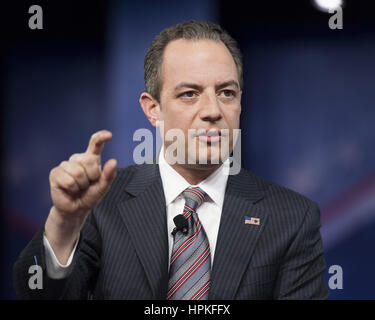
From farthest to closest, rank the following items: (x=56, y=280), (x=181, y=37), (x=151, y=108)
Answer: (x=151, y=108) → (x=181, y=37) → (x=56, y=280)

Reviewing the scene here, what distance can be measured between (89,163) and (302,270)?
949mm

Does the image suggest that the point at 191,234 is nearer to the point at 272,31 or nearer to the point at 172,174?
the point at 172,174

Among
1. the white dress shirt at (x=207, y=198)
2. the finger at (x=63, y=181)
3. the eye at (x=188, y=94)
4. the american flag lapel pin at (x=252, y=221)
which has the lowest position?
the american flag lapel pin at (x=252, y=221)

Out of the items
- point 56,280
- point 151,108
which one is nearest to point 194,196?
point 151,108

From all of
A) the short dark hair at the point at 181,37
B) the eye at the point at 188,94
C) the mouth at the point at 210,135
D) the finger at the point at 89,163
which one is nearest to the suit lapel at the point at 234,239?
the mouth at the point at 210,135

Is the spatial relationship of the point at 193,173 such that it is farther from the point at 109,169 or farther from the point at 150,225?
the point at 109,169

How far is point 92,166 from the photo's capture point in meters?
1.31

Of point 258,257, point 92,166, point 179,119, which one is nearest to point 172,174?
point 179,119

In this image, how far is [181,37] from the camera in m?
1.93

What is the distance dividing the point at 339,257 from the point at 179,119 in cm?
193

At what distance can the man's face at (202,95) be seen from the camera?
175 cm

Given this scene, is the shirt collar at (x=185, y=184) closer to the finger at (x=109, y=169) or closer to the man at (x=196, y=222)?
the man at (x=196, y=222)

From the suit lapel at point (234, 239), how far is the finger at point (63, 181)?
633mm
